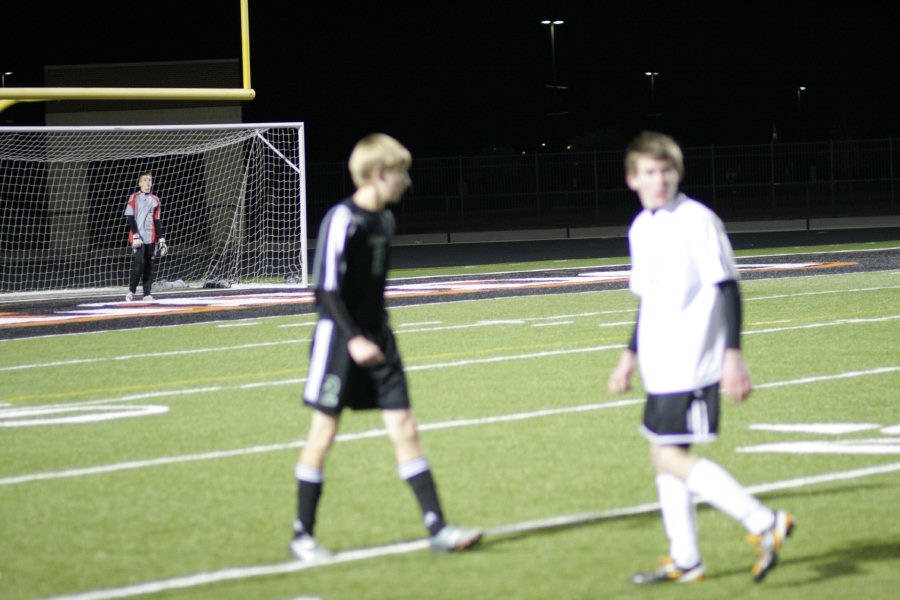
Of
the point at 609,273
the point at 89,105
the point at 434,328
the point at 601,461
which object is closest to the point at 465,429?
the point at 601,461

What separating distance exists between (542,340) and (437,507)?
895 centimetres

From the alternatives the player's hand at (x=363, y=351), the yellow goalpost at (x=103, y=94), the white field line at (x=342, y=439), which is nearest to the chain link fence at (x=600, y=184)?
the yellow goalpost at (x=103, y=94)

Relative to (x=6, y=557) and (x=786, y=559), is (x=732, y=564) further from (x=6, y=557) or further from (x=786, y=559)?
(x=6, y=557)

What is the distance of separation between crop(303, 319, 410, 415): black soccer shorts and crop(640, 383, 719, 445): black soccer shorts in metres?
1.19

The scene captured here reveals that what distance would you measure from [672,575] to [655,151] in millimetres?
1604

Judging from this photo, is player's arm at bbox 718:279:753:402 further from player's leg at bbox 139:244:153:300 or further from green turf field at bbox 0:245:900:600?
player's leg at bbox 139:244:153:300

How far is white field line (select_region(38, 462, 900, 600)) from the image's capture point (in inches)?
224

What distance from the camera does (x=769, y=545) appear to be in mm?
5426

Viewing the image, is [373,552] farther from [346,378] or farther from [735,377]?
[735,377]

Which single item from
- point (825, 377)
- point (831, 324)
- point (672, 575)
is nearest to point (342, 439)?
point (672, 575)

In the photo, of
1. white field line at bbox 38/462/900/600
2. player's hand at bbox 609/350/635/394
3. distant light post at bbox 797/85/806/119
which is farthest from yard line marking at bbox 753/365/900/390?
distant light post at bbox 797/85/806/119

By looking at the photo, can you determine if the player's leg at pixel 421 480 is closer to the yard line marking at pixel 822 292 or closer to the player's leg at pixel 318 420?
the player's leg at pixel 318 420

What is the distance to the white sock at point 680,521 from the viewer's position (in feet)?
18.1

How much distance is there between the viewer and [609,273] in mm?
25094
